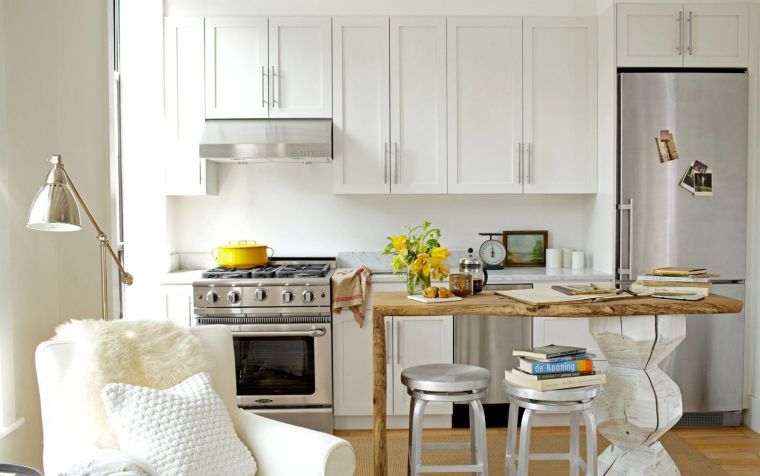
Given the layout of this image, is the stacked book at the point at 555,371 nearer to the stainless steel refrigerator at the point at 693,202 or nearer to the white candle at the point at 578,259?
the stainless steel refrigerator at the point at 693,202

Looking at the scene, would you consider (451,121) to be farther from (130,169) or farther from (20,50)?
(20,50)

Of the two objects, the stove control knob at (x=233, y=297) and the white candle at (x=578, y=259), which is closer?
the stove control knob at (x=233, y=297)

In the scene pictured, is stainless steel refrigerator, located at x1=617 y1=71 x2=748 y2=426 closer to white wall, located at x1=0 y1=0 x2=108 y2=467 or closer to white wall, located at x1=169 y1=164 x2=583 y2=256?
white wall, located at x1=169 y1=164 x2=583 y2=256

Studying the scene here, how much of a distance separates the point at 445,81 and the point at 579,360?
2376mm

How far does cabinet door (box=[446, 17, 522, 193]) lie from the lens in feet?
14.8

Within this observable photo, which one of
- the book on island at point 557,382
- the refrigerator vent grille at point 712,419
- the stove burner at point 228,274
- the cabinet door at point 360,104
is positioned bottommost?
the refrigerator vent grille at point 712,419

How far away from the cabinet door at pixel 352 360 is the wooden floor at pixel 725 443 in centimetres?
24

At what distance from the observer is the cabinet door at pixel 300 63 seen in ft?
14.6

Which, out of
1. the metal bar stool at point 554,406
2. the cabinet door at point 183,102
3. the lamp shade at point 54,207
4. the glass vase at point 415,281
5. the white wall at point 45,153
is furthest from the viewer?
the cabinet door at point 183,102

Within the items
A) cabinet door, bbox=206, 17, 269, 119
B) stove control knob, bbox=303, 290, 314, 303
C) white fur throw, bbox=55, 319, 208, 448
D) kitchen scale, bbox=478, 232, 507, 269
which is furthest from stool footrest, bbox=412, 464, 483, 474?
cabinet door, bbox=206, 17, 269, 119

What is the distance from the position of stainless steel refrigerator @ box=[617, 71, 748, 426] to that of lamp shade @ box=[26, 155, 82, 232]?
3.23 meters

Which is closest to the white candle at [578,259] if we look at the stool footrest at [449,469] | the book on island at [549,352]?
the book on island at [549,352]

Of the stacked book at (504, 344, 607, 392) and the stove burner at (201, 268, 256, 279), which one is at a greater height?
the stove burner at (201, 268, 256, 279)

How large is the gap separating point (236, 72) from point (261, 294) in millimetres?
1473
